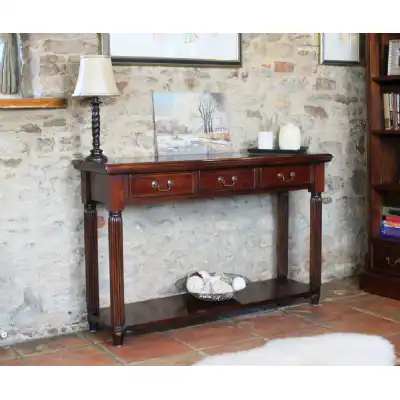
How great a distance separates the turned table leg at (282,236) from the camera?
13.8 ft

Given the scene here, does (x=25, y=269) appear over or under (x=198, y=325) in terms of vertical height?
over

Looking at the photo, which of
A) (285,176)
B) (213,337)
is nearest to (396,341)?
(213,337)

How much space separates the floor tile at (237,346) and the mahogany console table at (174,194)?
1.06 feet

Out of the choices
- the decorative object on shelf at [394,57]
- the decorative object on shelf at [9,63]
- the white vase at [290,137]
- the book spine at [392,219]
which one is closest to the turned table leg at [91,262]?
the decorative object on shelf at [9,63]

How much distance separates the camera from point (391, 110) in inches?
163

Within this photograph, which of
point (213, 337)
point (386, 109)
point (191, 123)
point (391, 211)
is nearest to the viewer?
point (213, 337)

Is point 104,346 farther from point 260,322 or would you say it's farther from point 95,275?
point 260,322

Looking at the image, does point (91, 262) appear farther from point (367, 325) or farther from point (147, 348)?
point (367, 325)

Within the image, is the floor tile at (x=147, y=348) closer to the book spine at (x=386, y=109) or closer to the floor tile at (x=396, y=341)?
the floor tile at (x=396, y=341)

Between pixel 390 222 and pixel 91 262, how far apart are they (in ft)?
7.09

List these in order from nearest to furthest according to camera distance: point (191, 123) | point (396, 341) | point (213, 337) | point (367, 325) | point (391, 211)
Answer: point (396, 341), point (213, 337), point (367, 325), point (191, 123), point (391, 211)

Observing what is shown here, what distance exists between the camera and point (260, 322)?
3660mm

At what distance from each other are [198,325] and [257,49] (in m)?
1.90
